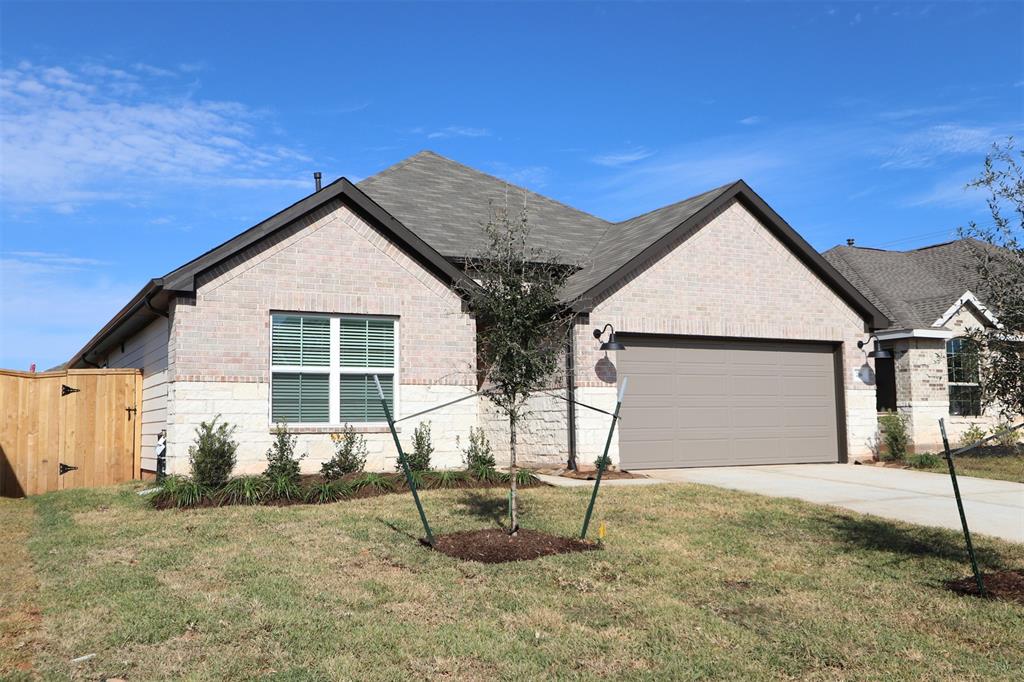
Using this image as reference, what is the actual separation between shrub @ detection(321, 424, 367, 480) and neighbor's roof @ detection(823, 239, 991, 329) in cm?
1422

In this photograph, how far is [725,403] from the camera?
54.3 feet

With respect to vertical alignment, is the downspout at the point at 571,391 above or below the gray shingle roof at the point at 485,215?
below

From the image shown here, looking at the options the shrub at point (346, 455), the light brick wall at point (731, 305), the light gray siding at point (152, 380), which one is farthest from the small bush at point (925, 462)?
the light gray siding at point (152, 380)

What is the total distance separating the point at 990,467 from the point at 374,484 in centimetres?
1267

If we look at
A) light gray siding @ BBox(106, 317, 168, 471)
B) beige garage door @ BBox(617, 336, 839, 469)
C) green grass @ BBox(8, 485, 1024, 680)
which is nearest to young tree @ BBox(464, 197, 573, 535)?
green grass @ BBox(8, 485, 1024, 680)

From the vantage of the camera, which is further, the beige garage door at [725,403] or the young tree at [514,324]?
the beige garage door at [725,403]

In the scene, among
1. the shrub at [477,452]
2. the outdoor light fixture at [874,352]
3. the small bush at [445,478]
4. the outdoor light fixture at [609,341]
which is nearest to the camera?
the small bush at [445,478]

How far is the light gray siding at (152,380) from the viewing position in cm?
1392

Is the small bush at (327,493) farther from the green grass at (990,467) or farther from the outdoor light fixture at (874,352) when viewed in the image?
the outdoor light fixture at (874,352)

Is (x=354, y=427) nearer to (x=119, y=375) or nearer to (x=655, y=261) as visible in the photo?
(x=119, y=375)

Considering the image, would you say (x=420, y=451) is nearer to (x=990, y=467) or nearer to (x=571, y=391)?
(x=571, y=391)

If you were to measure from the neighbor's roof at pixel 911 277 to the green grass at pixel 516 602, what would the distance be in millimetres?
13492

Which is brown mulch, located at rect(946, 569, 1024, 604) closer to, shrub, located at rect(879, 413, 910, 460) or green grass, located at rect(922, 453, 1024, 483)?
green grass, located at rect(922, 453, 1024, 483)

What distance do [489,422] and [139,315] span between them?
22.8ft
